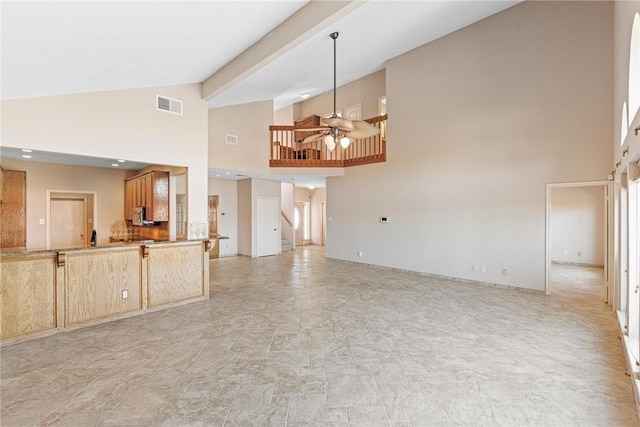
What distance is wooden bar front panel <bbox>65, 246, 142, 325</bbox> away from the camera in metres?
3.64

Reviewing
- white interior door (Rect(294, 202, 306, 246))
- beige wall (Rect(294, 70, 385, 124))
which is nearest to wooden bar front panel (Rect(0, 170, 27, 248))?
beige wall (Rect(294, 70, 385, 124))

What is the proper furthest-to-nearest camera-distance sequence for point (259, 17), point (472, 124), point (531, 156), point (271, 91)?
point (271, 91) → point (472, 124) → point (531, 156) → point (259, 17)

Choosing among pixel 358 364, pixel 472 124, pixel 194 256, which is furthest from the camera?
pixel 472 124

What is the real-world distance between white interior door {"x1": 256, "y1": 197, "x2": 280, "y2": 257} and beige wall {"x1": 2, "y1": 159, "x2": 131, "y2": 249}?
399 cm

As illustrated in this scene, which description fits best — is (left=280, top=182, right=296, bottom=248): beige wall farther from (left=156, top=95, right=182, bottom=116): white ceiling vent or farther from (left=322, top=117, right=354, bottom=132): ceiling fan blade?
(left=322, top=117, right=354, bottom=132): ceiling fan blade

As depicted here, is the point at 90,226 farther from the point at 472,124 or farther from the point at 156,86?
the point at 472,124

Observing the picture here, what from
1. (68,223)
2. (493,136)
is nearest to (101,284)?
(68,223)

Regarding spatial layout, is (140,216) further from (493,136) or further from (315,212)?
(315,212)

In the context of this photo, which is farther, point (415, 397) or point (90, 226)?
point (90, 226)

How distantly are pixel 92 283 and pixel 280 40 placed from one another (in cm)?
397

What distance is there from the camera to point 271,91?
294 inches

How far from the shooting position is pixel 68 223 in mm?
6508

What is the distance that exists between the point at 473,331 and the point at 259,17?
458cm

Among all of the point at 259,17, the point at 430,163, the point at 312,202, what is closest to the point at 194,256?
the point at 259,17
